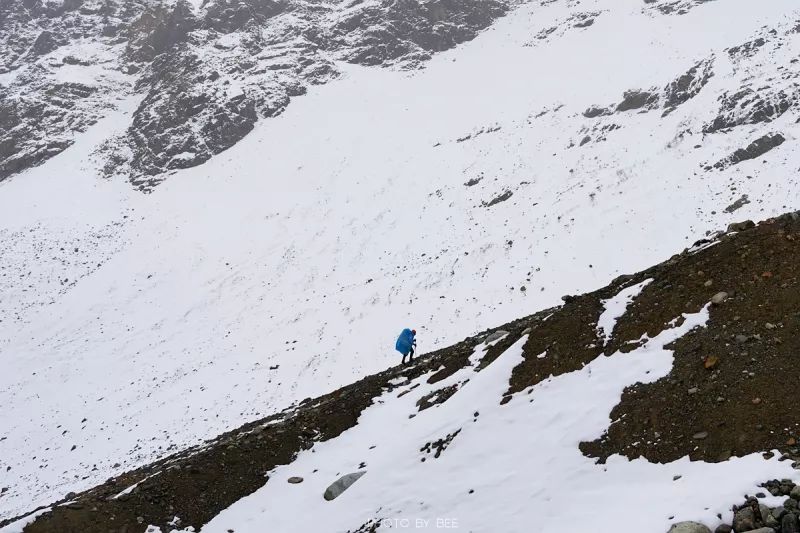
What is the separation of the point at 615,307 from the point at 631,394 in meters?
3.32

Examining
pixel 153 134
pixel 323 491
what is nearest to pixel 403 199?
pixel 323 491

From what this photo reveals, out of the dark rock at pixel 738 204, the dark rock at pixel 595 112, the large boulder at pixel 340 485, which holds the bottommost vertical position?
the dark rock at pixel 738 204

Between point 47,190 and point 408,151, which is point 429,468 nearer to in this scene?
point 408,151

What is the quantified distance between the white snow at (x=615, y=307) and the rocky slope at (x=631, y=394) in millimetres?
47

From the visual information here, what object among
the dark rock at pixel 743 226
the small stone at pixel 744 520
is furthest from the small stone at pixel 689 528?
the dark rock at pixel 743 226

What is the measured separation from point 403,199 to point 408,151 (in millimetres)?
9487

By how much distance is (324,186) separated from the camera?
47.3 m

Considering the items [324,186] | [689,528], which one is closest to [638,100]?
[324,186]

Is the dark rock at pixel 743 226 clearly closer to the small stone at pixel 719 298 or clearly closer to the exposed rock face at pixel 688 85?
the small stone at pixel 719 298

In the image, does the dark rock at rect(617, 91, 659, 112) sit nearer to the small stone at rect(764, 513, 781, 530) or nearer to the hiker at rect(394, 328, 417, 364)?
the hiker at rect(394, 328, 417, 364)

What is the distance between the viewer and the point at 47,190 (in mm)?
55781

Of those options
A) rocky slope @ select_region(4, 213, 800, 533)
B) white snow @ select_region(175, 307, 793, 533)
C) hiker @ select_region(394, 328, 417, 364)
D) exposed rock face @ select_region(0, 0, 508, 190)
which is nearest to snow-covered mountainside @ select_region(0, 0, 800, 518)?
exposed rock face @ select_region(0, 0, 508, 190)

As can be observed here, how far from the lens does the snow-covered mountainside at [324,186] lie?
81.6 ft

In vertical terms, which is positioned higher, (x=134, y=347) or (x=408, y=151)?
(x=408, y=151)
